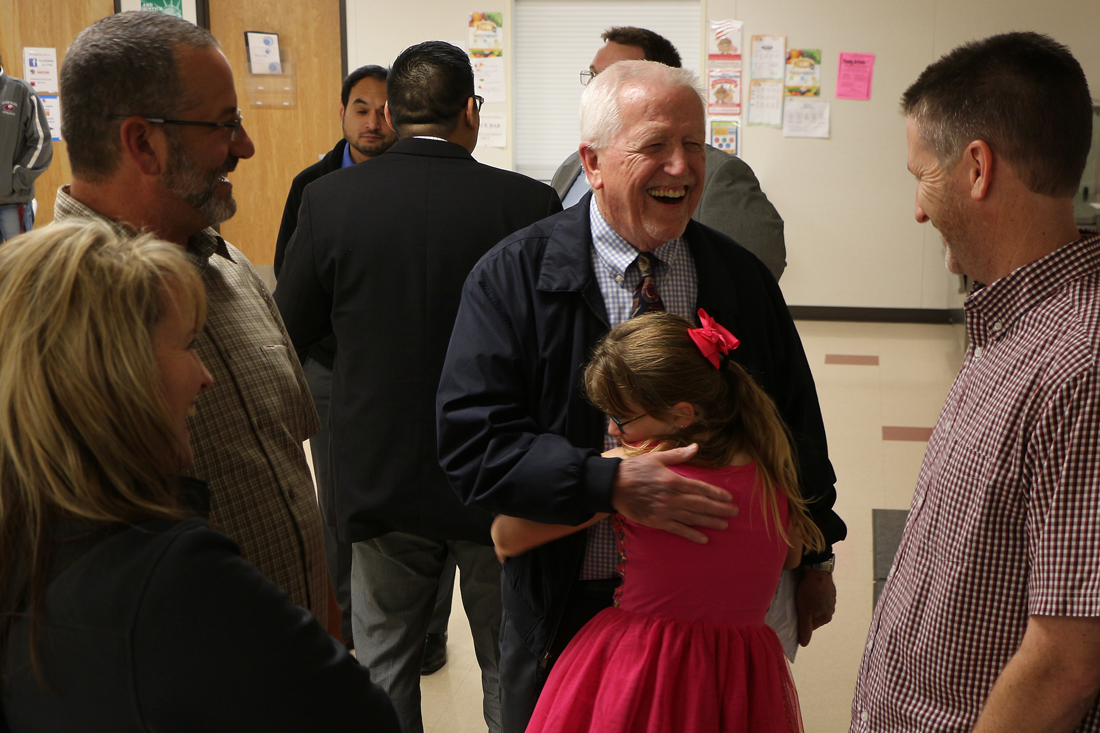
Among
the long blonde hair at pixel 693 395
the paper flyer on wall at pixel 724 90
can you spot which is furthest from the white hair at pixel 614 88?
the paper flyer on wall at pixel 724 90

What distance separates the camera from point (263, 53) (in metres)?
7.46

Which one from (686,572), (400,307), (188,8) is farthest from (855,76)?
(686,572)

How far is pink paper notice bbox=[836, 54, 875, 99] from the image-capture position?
23.3ft

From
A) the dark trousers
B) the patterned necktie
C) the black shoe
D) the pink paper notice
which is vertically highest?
Answer: the pink paper notice

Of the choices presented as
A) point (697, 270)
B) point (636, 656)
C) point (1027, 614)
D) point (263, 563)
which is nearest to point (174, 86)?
point (263, 563)

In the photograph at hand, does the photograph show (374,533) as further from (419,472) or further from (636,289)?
(636,289)

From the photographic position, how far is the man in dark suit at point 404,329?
205cm

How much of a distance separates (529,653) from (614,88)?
3.34ft

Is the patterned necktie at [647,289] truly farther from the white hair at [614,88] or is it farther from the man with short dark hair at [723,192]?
the man with short dark hair at [723,192]

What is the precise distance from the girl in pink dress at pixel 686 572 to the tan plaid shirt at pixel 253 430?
0.34 meters

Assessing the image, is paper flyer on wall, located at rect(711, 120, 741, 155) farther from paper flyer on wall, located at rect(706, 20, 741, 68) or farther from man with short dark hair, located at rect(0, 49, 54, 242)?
man with short dark hair, located at rect(0, 49, 54, 242)

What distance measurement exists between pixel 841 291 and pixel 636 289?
6397 millimetres

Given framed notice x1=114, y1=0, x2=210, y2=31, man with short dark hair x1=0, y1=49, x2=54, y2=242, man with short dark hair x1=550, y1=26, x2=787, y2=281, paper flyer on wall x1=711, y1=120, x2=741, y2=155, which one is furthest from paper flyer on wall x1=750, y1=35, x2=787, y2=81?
man with short dark hair x1=0, y1=49, x2=54, y2=242

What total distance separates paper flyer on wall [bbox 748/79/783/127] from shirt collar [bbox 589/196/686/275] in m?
6.10
